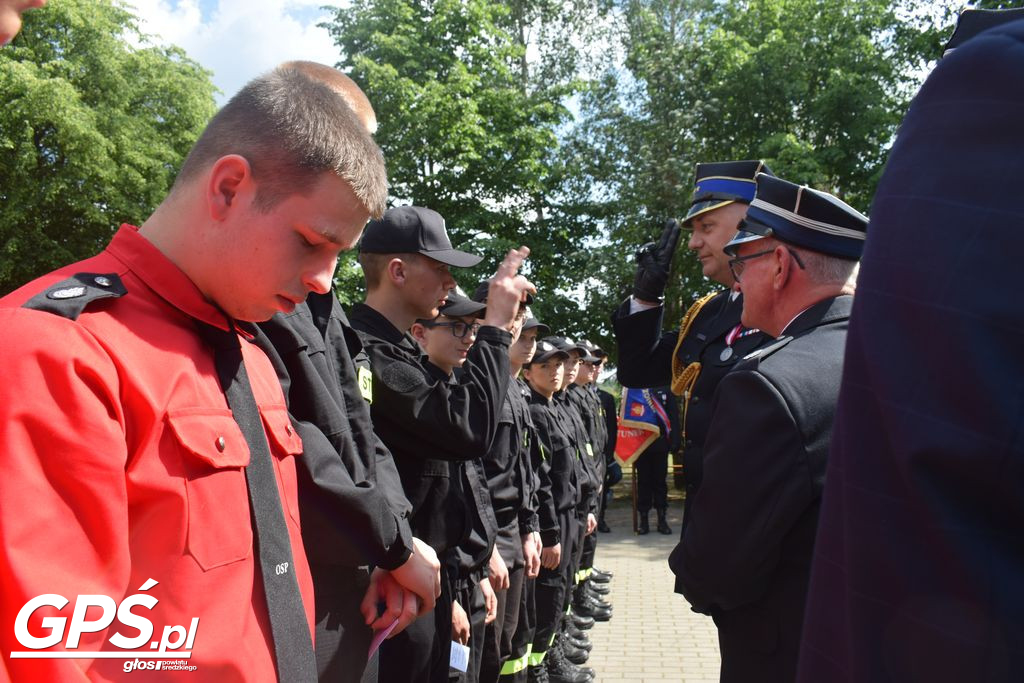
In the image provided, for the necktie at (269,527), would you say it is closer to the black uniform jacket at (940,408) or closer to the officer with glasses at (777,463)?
the black uniform jacket at (940,408)

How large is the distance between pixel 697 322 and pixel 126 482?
3.62m

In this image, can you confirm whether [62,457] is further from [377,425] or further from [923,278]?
[377,425]

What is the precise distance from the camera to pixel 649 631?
8664 millimetres

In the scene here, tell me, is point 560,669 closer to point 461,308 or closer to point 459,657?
point 459,657

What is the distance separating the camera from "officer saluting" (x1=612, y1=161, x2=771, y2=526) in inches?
168

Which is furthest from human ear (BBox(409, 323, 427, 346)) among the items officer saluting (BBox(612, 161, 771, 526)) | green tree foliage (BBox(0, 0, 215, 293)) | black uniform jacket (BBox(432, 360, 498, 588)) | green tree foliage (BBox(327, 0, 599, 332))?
green tree foliage (BBox(0, 0, 215, 293))

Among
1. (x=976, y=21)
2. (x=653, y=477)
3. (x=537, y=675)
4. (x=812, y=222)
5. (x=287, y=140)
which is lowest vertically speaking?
(x=653, y=477)

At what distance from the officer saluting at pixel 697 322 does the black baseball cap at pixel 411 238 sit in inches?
48.0

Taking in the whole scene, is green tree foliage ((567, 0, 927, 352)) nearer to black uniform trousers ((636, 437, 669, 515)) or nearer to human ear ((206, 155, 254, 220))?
black uniform trousers ((636, 437, 669, 515))

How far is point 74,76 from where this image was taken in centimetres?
2356

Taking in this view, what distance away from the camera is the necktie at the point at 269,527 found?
1699 millimetres

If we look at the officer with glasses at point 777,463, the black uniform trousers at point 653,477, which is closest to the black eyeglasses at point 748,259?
the officer with glasses at point 777,463

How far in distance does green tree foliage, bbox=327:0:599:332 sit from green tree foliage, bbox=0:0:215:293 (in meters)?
5.40

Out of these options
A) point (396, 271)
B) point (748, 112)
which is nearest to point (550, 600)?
point (396, 271)
